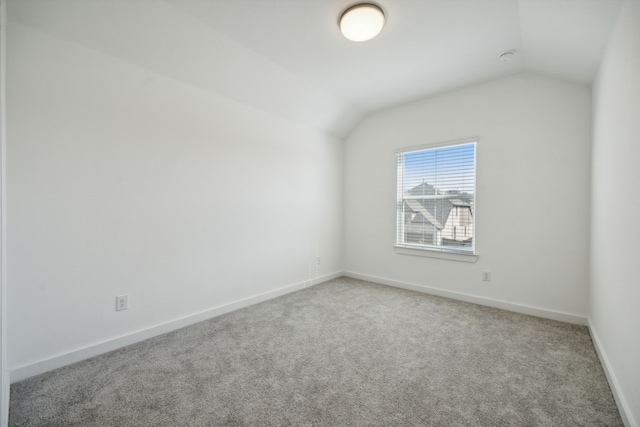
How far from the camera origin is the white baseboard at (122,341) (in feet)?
6.10

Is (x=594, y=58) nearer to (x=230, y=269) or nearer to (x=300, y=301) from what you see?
(x=300, y=301)

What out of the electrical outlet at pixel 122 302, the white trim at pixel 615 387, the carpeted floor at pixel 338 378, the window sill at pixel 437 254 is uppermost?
the window sill at pixel 437 254

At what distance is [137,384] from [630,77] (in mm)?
3538

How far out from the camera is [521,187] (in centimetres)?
297

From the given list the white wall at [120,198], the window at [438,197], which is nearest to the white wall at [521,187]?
the window at [438,197]

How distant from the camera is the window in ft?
11.0

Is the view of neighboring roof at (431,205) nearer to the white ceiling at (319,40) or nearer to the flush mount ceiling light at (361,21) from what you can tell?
the white ceiling at (319,40)

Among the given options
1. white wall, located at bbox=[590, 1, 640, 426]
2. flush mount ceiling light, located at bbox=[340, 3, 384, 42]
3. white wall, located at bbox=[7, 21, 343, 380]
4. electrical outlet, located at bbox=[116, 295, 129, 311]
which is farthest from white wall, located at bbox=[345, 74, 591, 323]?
electrical outlet, located at bbox=[116, 295, 129, 311]

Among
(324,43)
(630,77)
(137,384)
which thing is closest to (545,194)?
(630,77)

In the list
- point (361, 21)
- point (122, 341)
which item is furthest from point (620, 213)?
point (122, 341)

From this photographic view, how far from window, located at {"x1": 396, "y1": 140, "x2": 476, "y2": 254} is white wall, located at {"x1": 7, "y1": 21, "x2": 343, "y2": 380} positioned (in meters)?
1.89

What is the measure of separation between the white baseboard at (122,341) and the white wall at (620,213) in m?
3.07

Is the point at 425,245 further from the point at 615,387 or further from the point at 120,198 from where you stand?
the point at 120,198

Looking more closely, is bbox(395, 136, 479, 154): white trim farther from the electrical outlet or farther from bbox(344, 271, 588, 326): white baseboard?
the electrical outlet
